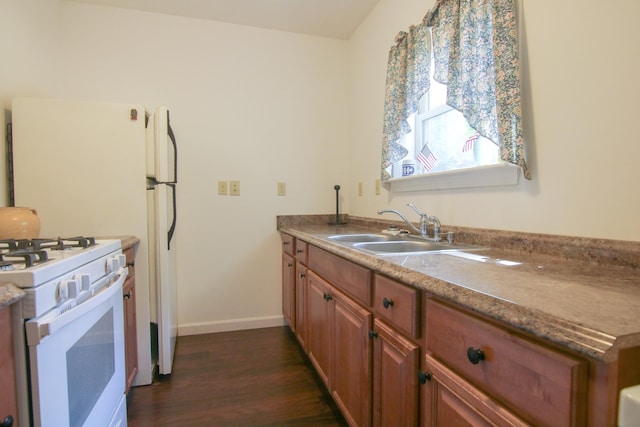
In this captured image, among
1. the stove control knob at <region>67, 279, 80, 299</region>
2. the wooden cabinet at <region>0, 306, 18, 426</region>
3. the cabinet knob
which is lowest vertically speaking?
the cabinet knob

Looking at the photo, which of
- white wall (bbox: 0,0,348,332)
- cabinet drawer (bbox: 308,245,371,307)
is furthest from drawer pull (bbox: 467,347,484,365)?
white wall (bbox: 0,0,348,332)

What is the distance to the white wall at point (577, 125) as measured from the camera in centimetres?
93

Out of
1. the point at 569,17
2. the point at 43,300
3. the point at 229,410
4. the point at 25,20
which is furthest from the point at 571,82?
the point at 25,20

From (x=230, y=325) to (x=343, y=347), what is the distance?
1.62 meters

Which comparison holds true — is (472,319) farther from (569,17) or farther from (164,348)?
(164,348)

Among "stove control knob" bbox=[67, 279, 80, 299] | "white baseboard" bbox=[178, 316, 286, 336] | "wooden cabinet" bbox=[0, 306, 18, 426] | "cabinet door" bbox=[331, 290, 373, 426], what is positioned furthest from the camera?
"white baseboard" bbox=[178, 316, 286, 336]

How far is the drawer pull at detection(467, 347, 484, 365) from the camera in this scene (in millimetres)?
670

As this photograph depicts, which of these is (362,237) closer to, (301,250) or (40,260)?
(301,250)

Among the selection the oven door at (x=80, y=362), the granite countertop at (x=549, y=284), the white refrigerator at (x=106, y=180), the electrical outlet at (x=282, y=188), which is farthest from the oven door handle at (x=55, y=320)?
the electrical outlet at (x=282, y=188)

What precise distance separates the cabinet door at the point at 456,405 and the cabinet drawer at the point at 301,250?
1.22 meters

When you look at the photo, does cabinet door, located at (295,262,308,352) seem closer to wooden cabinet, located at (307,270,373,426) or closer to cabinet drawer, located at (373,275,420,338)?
wooden cabinet, located at (307,270,373,426)

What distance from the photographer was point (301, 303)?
6.96 feet

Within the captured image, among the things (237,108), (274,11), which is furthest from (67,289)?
(274,11)

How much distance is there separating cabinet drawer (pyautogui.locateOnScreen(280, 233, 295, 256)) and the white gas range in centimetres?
115
